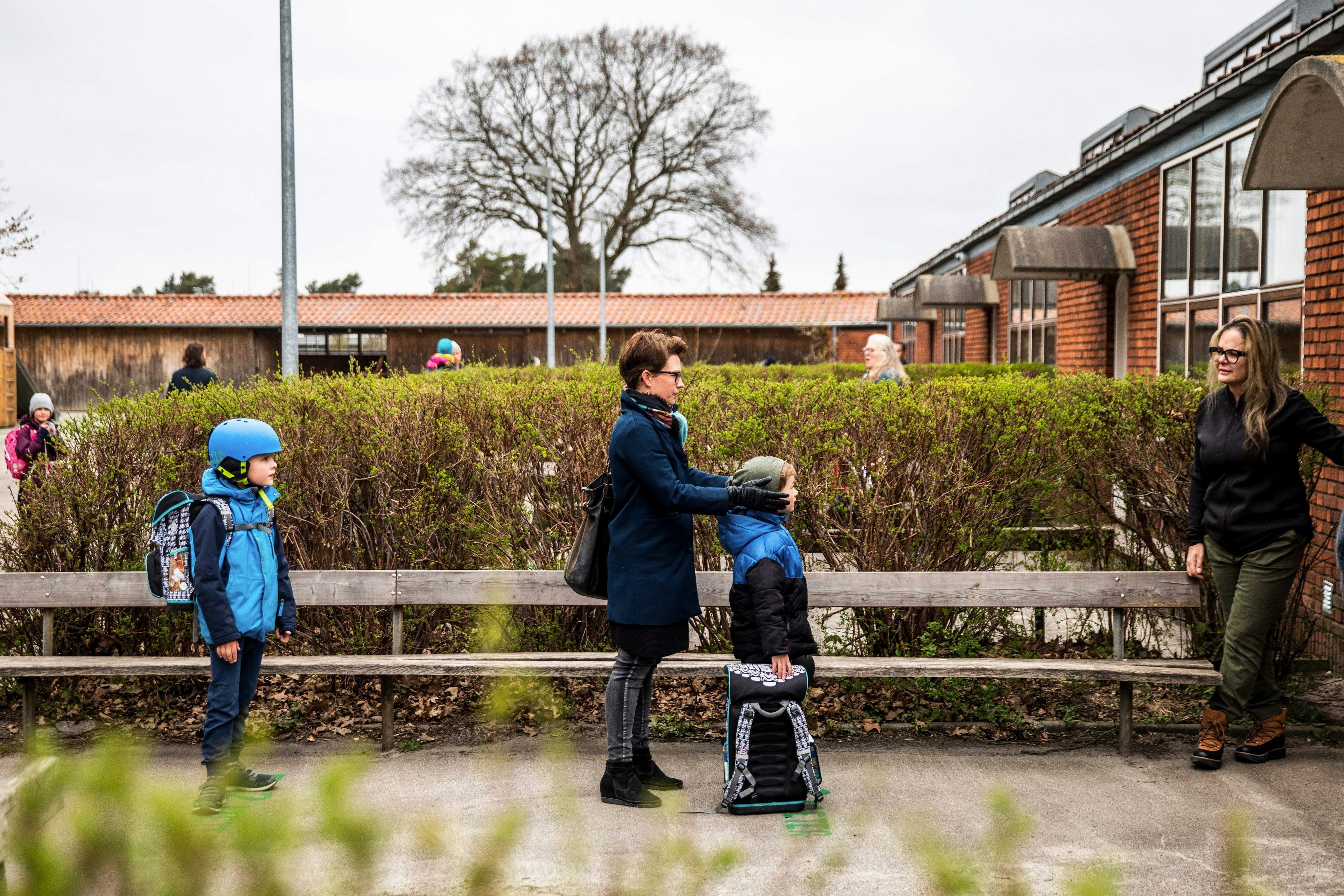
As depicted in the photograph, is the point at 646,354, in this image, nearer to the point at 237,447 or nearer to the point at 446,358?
the point at 237,447

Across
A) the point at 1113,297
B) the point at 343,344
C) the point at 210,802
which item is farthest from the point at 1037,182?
the point at 343,344

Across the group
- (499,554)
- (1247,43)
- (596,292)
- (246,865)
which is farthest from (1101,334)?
(596,292)

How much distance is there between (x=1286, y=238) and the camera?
7617 millimetres

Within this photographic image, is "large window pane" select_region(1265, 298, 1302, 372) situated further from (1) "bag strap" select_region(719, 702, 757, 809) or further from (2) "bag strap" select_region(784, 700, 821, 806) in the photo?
(1) "bag strap" select_region(719, 702, 757, 809)

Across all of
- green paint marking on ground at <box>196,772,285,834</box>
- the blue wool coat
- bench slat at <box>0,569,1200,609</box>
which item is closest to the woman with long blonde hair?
bench slat at <box>0,569,1200,609</box>

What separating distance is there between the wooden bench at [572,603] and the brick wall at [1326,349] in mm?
1380

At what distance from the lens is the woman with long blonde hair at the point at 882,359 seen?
25.4ft

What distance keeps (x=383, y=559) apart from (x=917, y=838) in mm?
4787

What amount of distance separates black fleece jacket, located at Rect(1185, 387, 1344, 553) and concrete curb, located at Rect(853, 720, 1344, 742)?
104cm

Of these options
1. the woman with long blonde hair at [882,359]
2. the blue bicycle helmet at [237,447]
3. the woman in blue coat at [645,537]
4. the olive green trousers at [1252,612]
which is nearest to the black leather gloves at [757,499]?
the woman in blue coat at [645,537]

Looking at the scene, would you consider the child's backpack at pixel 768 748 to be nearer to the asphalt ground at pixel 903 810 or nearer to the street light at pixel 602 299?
the asphalt ground at pixel 903 810

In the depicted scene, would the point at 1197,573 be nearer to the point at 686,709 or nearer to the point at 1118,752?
the point at 1118,752

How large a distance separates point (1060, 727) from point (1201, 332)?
5.48 meters

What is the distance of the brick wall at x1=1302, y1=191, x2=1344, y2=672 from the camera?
6078mm
